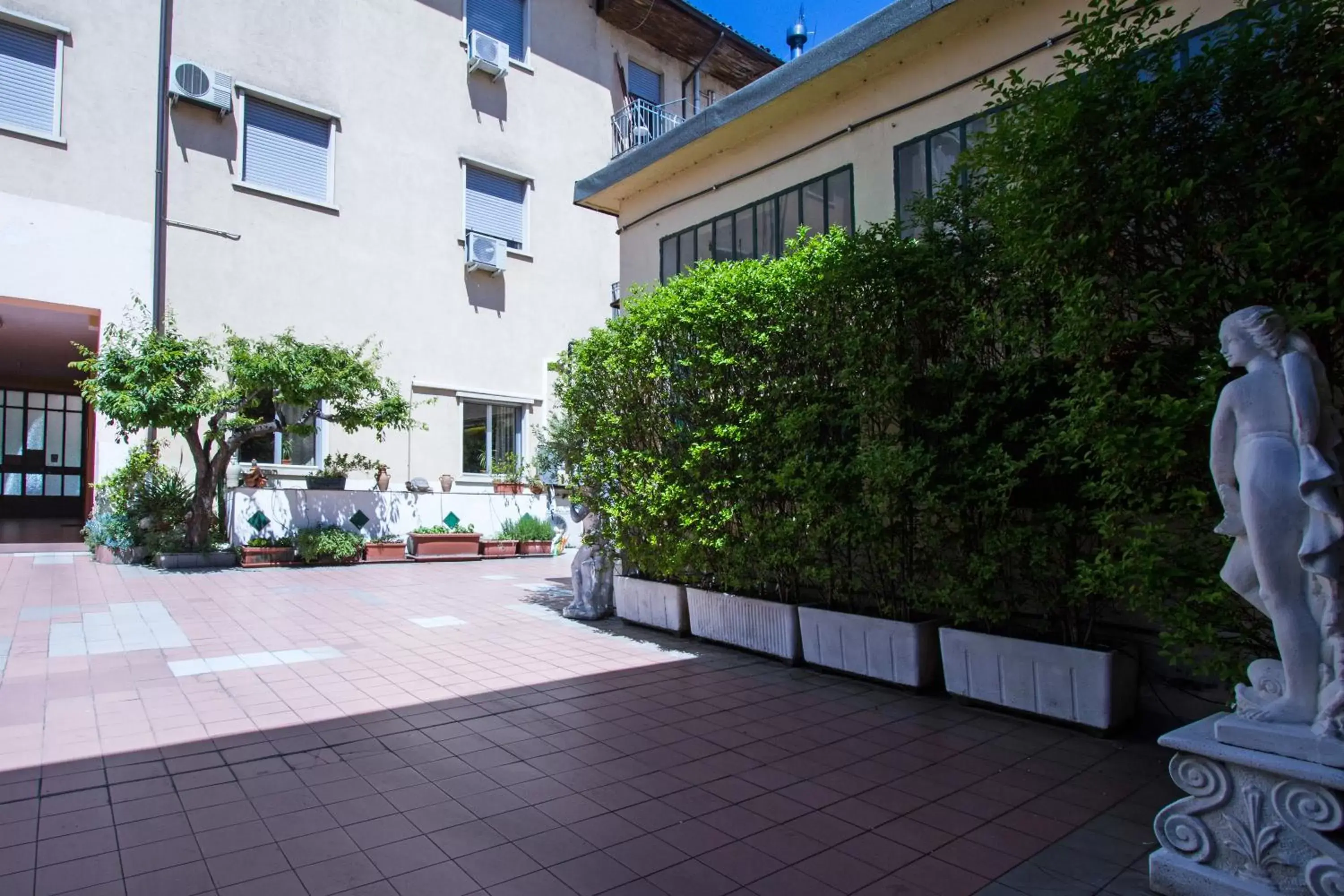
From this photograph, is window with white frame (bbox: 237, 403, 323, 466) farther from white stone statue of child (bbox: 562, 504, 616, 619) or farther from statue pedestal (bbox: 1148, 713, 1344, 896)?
statue pedestal (bbox: 1148, 713, 1344, 896)

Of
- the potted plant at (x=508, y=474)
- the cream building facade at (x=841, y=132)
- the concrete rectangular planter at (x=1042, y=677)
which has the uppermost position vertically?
the cream building facade at (x=841, y=132)

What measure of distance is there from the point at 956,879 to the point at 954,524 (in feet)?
8.48

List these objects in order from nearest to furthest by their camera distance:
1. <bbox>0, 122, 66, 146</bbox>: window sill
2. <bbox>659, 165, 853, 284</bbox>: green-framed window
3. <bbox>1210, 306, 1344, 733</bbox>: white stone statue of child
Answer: <bbox>1210, 306, 1344, 733</bbox>: white stone statue of child → <bbox>659, 165, 853, 284</bbox>: green-framed window → <bbox>0, 122, 66, 146</bbox>: window sill

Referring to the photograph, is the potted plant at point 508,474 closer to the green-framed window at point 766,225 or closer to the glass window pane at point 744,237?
the green-framed window at point 766,225

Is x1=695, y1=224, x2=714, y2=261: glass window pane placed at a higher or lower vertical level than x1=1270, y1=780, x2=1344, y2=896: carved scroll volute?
higher

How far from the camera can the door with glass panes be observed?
18.7 metres

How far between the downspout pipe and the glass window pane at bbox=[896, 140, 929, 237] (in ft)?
35.5

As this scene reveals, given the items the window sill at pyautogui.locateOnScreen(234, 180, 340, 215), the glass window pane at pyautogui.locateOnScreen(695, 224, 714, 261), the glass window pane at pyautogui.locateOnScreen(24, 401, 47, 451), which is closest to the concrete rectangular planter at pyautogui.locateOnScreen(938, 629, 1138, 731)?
the glass window pane at pyautogui.locateOnScreen(695, 224, 714, 261)

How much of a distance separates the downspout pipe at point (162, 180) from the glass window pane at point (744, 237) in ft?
29.0

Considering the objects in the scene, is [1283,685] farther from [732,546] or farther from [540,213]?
[540,213]

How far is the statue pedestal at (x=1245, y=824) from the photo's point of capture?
2.60 meters

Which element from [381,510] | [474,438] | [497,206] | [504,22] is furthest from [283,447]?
[504,22]

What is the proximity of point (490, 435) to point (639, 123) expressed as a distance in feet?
24.7

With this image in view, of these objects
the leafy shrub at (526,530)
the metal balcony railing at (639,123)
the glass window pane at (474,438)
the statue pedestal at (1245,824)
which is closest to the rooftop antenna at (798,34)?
the metal balcony railing at (639,123)
